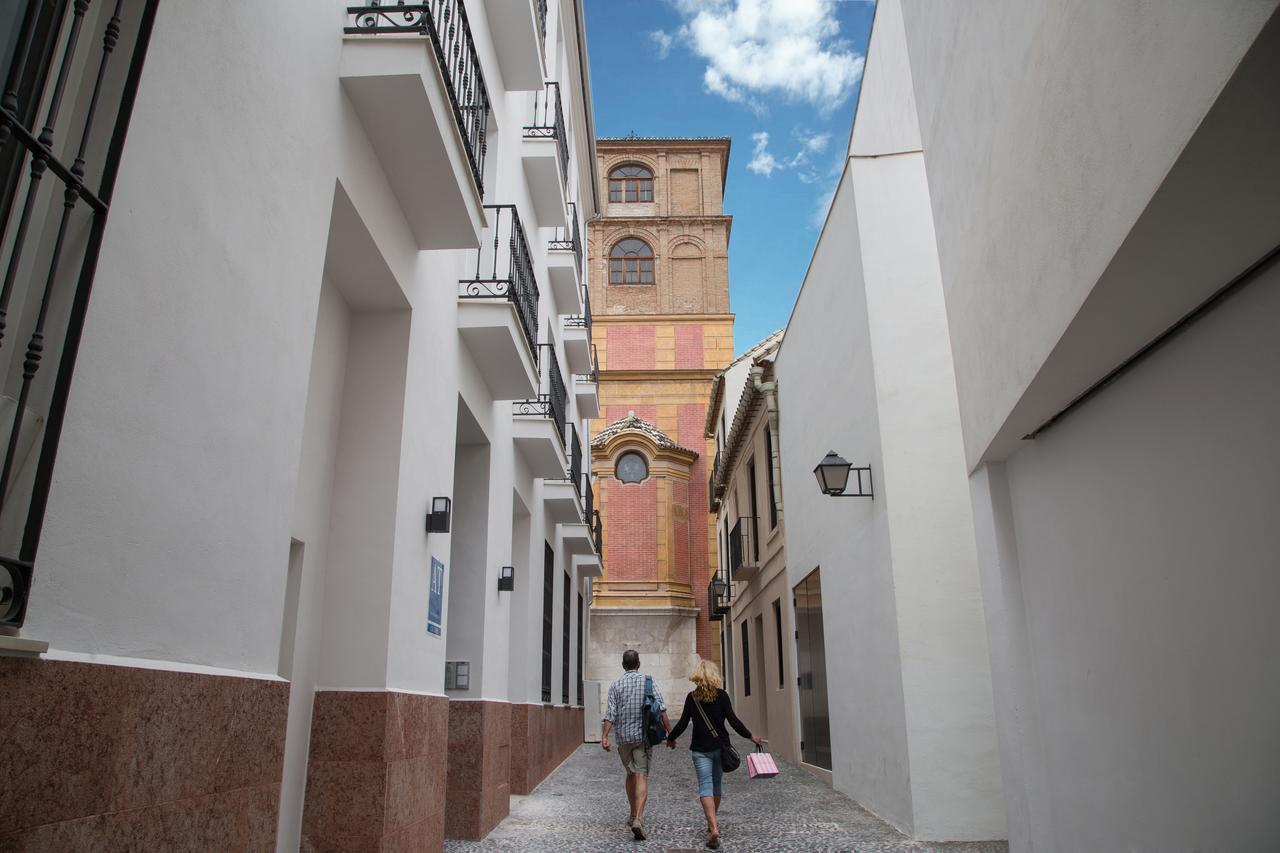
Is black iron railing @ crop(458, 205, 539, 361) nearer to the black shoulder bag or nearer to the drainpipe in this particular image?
the black shoulder bag

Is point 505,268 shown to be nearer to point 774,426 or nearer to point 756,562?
point 774,426

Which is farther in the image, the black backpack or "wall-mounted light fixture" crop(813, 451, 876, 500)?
"wall-mounted light fixture" crop(813, 451, 876, 500)

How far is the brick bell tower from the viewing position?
27.0m

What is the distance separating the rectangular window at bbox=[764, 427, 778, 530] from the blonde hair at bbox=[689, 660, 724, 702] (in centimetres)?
741

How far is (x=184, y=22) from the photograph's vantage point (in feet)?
9.38

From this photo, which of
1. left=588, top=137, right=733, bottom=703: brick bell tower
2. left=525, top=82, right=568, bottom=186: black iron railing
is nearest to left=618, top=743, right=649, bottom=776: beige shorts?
left=525, top=82, right=568, bottom=186: black iron railing

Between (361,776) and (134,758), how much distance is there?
2.54 meters

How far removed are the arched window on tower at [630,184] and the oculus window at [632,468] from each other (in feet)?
35.0

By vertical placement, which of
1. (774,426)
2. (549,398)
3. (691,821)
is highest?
(774,426)

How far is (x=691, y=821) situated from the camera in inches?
335

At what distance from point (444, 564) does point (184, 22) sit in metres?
4.23

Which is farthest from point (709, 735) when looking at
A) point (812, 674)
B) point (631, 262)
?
point (631, 262)

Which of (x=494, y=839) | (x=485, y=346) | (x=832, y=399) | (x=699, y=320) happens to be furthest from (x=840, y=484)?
(x=699, y=320)

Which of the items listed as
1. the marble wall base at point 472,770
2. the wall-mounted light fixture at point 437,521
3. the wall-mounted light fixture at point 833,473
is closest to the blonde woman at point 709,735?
the marble wall base at point 472,770
